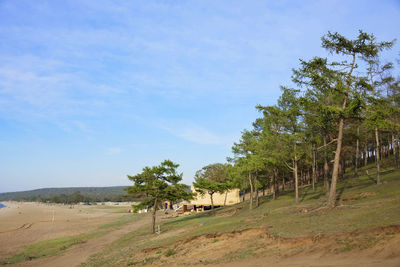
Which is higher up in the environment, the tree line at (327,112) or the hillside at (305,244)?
the tree line at (327,112)

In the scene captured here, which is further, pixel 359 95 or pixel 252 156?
pixel 252 156

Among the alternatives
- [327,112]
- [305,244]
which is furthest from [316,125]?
[305,244]

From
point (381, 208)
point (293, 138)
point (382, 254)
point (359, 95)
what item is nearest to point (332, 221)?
point (381, 208)

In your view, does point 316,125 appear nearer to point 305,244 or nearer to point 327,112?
point 327,112

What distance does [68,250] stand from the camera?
32.3 metres

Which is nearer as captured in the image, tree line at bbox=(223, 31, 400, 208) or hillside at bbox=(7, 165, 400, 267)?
hillside at bbox=(7, 165, 400, 267)

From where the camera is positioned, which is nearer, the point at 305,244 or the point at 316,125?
the point at 305,244

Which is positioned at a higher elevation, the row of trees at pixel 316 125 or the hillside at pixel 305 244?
the row of trees at pixel 316 125

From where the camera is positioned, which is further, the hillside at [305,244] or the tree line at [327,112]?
the tree line at [327,112]

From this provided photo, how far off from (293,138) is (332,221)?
48.7ft

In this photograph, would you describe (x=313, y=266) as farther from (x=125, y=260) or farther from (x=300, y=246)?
(x=125, y=260)

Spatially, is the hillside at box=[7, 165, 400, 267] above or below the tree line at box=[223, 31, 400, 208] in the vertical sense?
below

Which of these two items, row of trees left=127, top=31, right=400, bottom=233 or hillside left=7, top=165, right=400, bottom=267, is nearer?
hillside left=7, top=165, right=400, bottom=267

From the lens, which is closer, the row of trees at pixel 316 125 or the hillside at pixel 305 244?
the hillside at pixel 305 244
